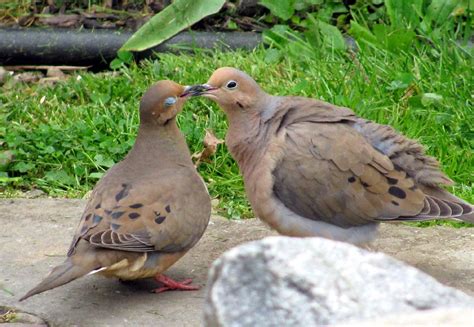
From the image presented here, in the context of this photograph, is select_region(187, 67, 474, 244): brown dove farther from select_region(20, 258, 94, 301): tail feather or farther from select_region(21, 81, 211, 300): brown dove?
select_region(20, 258, 94, 301): tail feather

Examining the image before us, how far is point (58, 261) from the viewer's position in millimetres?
4977

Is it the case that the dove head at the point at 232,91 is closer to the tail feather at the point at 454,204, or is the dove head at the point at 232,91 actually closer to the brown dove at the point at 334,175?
the brown dove at the point at 334,175

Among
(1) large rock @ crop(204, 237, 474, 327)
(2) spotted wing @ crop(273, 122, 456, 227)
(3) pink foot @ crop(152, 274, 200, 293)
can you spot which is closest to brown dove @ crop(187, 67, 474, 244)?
(2) spotted wing @ crop(273, 122, 456, 227)

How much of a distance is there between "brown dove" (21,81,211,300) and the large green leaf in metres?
2.39

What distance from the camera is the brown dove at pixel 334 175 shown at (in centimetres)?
475

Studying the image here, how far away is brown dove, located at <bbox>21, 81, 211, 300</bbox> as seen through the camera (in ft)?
14.4

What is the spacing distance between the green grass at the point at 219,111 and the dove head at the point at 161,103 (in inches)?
31.4

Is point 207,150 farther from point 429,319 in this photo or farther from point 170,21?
point 429,319

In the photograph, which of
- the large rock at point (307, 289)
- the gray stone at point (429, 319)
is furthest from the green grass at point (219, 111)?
the gray stone at point (429, 319)

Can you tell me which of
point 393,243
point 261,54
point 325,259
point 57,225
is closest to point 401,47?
point 261,54

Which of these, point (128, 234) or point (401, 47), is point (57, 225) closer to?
point (128, 234)

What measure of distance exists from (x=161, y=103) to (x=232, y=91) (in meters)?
0.34

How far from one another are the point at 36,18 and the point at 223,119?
2.59 metres

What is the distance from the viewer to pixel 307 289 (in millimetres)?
2623
